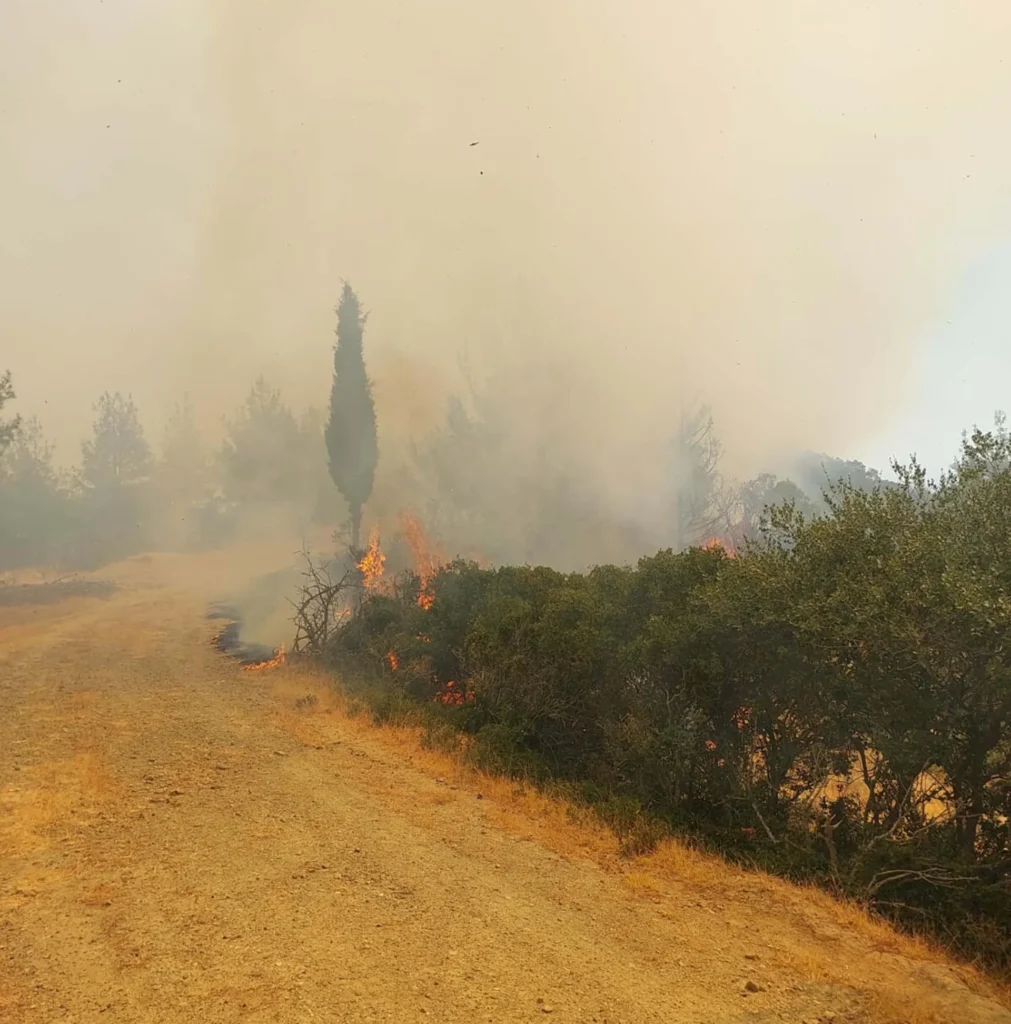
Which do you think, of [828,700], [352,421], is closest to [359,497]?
[352,421]

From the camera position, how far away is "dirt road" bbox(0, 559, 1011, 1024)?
7.25 meters

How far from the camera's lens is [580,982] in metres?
7.68

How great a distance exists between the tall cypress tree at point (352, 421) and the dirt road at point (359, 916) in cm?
4066

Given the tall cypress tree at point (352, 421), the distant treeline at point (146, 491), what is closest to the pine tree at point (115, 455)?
the distant treeline at point (146, 491)

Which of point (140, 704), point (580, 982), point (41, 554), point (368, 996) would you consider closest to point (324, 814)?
point (368, 996)

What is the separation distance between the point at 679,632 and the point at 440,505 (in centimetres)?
6315

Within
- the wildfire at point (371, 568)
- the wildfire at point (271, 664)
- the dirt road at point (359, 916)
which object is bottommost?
the wildfire at point (271, 664)

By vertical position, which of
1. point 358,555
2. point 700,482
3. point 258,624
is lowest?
point 258,624

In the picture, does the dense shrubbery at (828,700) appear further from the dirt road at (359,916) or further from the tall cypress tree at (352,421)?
the tall cypress tree at (352,421)

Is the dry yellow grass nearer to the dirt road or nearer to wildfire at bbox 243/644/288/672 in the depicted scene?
the dirt road

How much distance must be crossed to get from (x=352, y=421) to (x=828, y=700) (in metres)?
52.1

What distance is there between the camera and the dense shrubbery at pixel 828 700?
33.5ft

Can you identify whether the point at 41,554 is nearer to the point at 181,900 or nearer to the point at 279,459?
the point at 279,459

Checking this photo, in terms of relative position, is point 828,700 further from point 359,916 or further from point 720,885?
point 359,916
